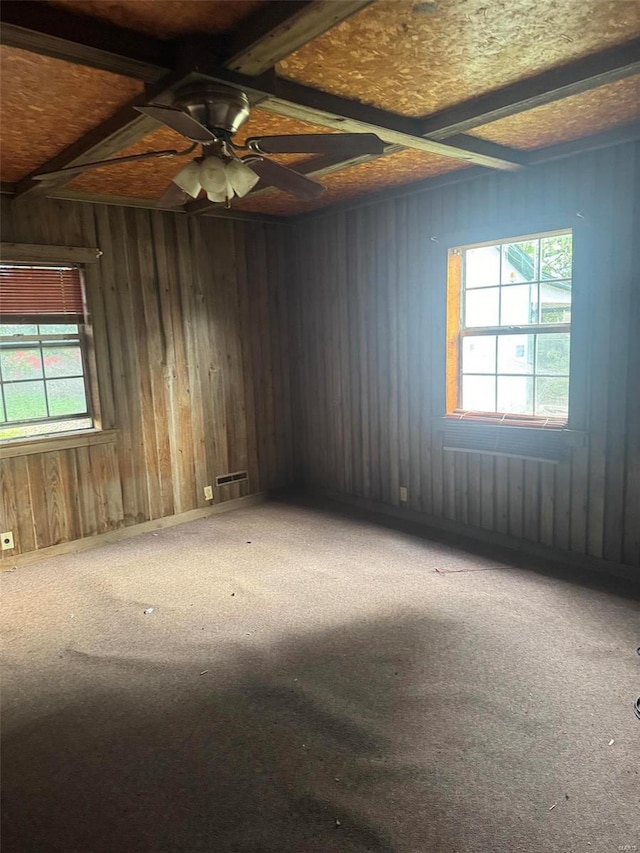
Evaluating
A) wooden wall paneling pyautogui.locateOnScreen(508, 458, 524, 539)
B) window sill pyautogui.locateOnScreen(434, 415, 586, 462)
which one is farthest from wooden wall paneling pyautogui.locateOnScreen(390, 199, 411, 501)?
wooden wall paneling pyautogui.locateOnScreen(508, 458, 524, 539)

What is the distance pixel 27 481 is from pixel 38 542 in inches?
17.6

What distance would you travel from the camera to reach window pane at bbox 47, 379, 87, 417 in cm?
397

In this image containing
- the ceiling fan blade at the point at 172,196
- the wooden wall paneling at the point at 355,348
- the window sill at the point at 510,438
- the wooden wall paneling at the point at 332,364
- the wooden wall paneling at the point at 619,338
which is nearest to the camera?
the ceiling fan blade at the point at 172,196

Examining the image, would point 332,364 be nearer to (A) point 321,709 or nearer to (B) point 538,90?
(B) point 538,90

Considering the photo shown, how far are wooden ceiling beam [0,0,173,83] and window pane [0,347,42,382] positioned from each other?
231 centimetres

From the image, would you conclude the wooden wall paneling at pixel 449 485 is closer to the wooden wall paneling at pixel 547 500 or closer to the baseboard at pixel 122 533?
the wooden wall paneling at pixel 547 500

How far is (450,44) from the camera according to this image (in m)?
2.03

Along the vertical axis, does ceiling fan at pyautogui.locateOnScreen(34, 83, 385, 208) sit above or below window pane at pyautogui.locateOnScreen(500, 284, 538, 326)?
above

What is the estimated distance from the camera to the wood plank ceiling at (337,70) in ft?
5.91

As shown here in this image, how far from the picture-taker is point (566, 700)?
87.1 inches

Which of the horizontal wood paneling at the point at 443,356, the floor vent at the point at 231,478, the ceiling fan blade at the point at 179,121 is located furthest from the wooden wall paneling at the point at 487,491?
the ceiling fan blade at the point at 179,121

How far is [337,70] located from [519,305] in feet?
6.71

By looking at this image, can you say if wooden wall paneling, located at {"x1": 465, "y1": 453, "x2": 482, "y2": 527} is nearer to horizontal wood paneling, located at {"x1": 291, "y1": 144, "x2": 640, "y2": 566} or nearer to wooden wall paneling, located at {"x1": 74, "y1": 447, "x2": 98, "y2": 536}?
horizontal wood paneling, located at {"x1": 291, "y1": 144, "x2": 640, "y2": 566}

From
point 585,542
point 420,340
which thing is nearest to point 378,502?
point 420,340
